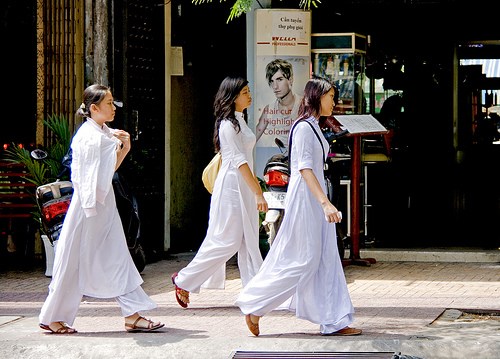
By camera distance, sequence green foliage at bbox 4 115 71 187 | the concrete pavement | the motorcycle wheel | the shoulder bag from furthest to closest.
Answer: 1. green foliage at bbox 4 115 71 187
2. the motorcycle wheel
3. the shoulder bag
4. the concrete pavement

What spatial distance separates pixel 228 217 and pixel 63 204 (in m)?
2.20

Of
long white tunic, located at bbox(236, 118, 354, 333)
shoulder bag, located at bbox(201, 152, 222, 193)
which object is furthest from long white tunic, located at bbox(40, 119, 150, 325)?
shoulder bag, located at bbox(201, 152, 222, 193)

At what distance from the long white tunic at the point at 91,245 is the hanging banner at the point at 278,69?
4.37m

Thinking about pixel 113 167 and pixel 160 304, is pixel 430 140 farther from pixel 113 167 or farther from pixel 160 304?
pixel 113 167

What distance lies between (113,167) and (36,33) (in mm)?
4933

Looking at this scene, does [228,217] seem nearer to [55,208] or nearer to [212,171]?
[212,171]

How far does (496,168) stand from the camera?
1512cm

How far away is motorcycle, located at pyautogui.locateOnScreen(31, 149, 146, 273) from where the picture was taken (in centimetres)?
1062

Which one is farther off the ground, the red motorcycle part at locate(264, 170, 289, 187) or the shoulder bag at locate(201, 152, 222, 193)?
the shoulder bag at locate(201, 152, 222, 193)

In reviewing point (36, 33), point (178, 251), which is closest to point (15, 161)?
point (36, 33)

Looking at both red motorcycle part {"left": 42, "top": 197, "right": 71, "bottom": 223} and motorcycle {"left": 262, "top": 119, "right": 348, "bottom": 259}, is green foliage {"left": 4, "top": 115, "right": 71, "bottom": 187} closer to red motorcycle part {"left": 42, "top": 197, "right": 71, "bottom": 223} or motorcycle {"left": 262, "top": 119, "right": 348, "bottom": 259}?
red motorcycle part {"left": 42, "top": 197, "right": 71, "bottom": 223}

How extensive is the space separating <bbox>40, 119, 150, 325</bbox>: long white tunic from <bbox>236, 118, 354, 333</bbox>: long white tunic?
0.89 meters

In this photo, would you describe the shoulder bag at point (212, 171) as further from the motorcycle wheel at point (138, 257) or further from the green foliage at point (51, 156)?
the green foliage at point (51, 156)

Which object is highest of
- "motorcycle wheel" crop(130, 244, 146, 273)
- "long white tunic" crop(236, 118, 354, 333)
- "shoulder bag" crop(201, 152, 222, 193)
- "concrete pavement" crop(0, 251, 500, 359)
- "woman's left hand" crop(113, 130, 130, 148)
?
"woman's left hand" crop(113, 130, 130, 148)
